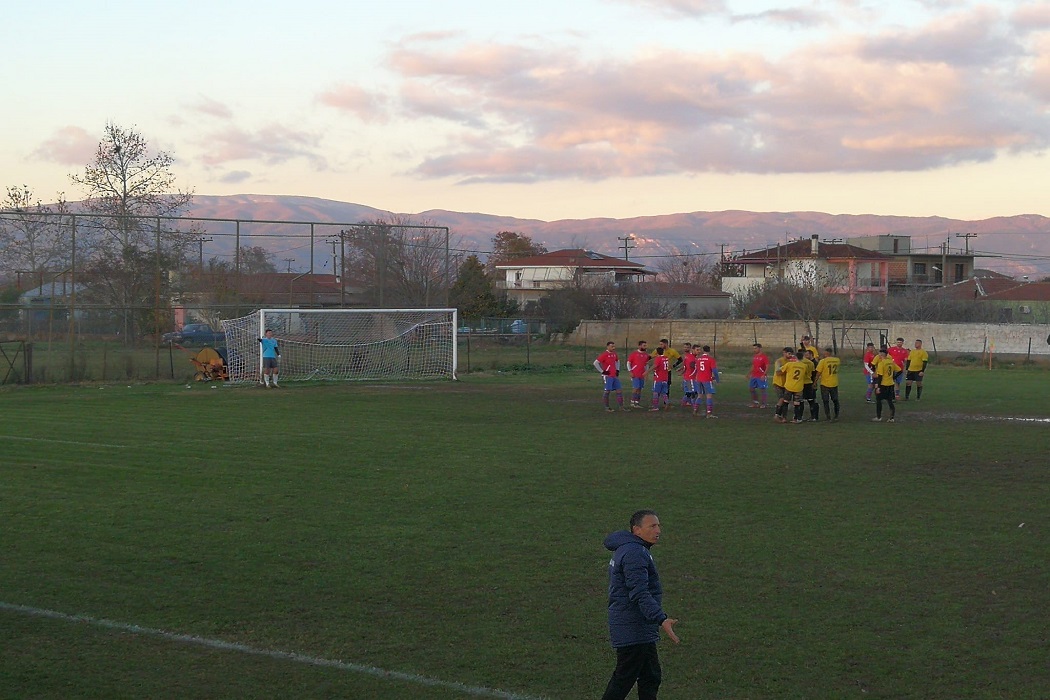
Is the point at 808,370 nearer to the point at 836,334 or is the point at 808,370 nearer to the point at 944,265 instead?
the point at 836,334

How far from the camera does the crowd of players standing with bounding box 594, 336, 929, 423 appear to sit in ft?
72.5

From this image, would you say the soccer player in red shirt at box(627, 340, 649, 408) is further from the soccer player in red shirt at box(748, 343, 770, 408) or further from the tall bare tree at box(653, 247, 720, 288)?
the tall bare tree at box(653, 247, 720, 288)

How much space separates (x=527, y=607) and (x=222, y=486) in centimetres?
684

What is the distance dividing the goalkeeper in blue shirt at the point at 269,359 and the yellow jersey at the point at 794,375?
15.3m

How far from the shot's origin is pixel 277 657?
23.6 feet

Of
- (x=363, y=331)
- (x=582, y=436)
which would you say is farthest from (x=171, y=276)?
(x=582, y=436)

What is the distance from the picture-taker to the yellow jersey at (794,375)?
21766 mm

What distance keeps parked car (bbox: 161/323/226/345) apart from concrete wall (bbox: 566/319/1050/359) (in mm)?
23192

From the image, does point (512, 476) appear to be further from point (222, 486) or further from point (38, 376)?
point (38, 376)

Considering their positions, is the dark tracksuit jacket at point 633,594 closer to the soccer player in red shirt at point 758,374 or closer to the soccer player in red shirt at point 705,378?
the soccer player in red shirt at point 705,378

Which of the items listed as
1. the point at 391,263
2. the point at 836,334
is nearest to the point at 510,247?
the point at 836,334

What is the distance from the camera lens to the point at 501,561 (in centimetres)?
985

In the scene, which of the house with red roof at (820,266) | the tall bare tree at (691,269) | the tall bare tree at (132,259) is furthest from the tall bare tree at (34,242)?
the tall bare tree at (691,269)

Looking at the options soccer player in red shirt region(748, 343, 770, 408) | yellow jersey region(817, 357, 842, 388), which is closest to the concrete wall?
soccer player in red shirt region(748, 343, 770, 408)
